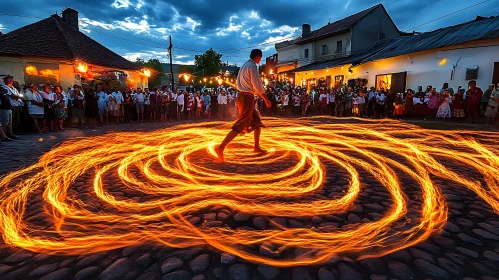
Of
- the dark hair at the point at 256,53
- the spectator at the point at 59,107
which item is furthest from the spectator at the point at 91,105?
the dark hair at the point at 256,53

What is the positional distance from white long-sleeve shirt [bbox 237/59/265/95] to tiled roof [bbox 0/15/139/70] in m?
17.2

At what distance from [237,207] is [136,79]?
26.8 meters

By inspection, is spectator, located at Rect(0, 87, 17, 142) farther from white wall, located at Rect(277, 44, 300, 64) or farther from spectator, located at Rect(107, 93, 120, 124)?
white wall, located at Rect(277, 44, 300, 64)

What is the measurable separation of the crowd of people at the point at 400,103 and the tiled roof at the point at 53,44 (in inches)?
514

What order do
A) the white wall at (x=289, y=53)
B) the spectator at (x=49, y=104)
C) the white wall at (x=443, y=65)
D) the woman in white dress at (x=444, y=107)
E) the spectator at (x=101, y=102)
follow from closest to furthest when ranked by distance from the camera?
1. the spectator at (x=49, y=104)
2. the woman in white dress at (x=444, y=107)
3. the spectator at (x=101, y=102)
4. the white wall at (x=443, y=65)
5. the white wall at (x=289, y=53)

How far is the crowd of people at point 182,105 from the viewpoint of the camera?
35.0 ft

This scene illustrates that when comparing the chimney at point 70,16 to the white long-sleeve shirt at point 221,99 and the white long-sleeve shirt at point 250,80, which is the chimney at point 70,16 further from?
the white long-sleeve shirt at point 250,80

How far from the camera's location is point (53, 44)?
62.6 feet

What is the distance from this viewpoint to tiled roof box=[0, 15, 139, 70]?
1770cm

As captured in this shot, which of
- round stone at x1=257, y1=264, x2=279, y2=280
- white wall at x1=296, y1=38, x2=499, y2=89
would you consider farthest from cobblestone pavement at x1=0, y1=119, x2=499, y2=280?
white wall at x1=296, y1=38, x2=499, y2=89

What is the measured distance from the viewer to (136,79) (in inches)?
1063

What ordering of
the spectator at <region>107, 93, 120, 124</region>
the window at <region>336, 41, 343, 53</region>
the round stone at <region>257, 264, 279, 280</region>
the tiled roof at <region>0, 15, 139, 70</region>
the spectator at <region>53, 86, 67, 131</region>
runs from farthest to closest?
1. the window at <region>336, 41, 343, 53</region>
2. the tiled roof at <region>0, 15, 139, 70</region>
3. the spectator at <region>107, 93, 120, 124</region>
4. the spectator at <region>53, 86, 67, 131</region>
5. the round stone at <region>257, 264, 279, 280</region>

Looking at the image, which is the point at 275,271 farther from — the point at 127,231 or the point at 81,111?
the point at 81,111

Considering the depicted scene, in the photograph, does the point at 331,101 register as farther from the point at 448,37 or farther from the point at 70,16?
the point at 70,16
